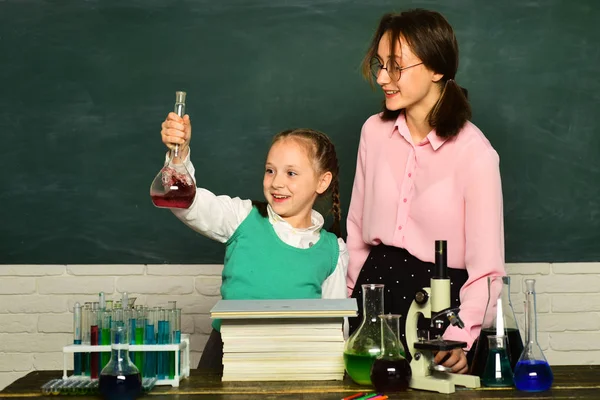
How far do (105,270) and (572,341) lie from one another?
1.85 metres

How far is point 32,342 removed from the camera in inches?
140

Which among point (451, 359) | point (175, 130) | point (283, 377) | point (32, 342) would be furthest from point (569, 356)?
point (175, 130)

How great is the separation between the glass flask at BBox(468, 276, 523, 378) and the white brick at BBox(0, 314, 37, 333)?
2.18 m

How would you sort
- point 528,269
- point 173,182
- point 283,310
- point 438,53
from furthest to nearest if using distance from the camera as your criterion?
point 528,269 → point 438,53 → point 173,182 → point 283,310

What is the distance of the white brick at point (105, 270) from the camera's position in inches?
137

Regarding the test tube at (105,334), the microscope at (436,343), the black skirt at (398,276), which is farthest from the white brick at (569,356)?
the test tube at (105,334)

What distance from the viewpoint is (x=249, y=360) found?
190 centimetres

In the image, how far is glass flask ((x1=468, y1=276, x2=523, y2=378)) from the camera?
1.83 meters

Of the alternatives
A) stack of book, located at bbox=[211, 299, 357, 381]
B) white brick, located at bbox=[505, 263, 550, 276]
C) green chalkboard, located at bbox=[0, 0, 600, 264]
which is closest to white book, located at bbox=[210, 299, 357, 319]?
stack of book, located at bbox=[211, 299, 357, 381]

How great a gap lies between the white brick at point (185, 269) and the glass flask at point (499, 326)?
68.4 inches

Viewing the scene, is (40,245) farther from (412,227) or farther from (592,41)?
(592,41)

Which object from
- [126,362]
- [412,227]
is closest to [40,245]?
[412,227]

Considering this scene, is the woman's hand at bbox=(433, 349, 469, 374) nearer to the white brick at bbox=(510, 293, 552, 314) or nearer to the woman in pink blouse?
the woman in pink blouse

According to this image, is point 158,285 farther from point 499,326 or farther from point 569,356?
point 499,326
